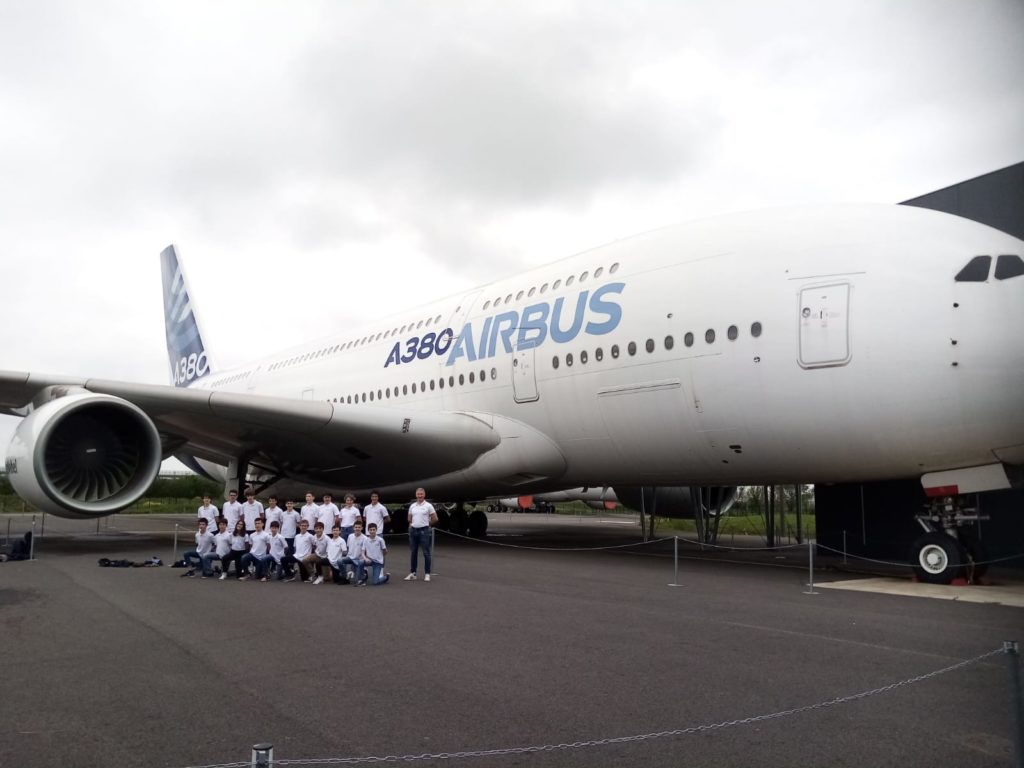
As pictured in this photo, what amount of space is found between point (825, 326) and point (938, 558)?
2.98 metres

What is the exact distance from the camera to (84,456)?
10867 millimetres

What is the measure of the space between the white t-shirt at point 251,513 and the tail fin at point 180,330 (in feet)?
50.5

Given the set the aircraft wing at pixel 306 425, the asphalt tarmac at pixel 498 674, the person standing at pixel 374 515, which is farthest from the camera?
the aircraft wing at pixel 306 425

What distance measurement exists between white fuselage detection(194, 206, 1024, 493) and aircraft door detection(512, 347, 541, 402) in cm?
3

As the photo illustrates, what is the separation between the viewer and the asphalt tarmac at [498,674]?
11.6 feet

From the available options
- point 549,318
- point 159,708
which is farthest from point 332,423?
point 159,708

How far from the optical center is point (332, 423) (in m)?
12.9

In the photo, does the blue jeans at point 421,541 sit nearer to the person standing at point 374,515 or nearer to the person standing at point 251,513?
the person standing at point 374,515

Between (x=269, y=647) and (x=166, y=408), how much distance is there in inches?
325

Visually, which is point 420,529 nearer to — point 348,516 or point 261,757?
point 348,516

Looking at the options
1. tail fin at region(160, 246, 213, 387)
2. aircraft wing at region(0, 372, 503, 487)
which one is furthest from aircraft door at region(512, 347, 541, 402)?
tail fin at region(160, 246, 213, 387)

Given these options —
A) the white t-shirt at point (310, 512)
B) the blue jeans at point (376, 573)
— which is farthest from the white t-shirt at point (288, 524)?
the blue jeans at point (376, 573)

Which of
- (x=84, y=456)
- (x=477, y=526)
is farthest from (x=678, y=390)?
(x=477, y=526)

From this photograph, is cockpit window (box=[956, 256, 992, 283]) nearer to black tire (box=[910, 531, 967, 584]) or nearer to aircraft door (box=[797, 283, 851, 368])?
aircraft door (box=[797, 283, 851, 368])
